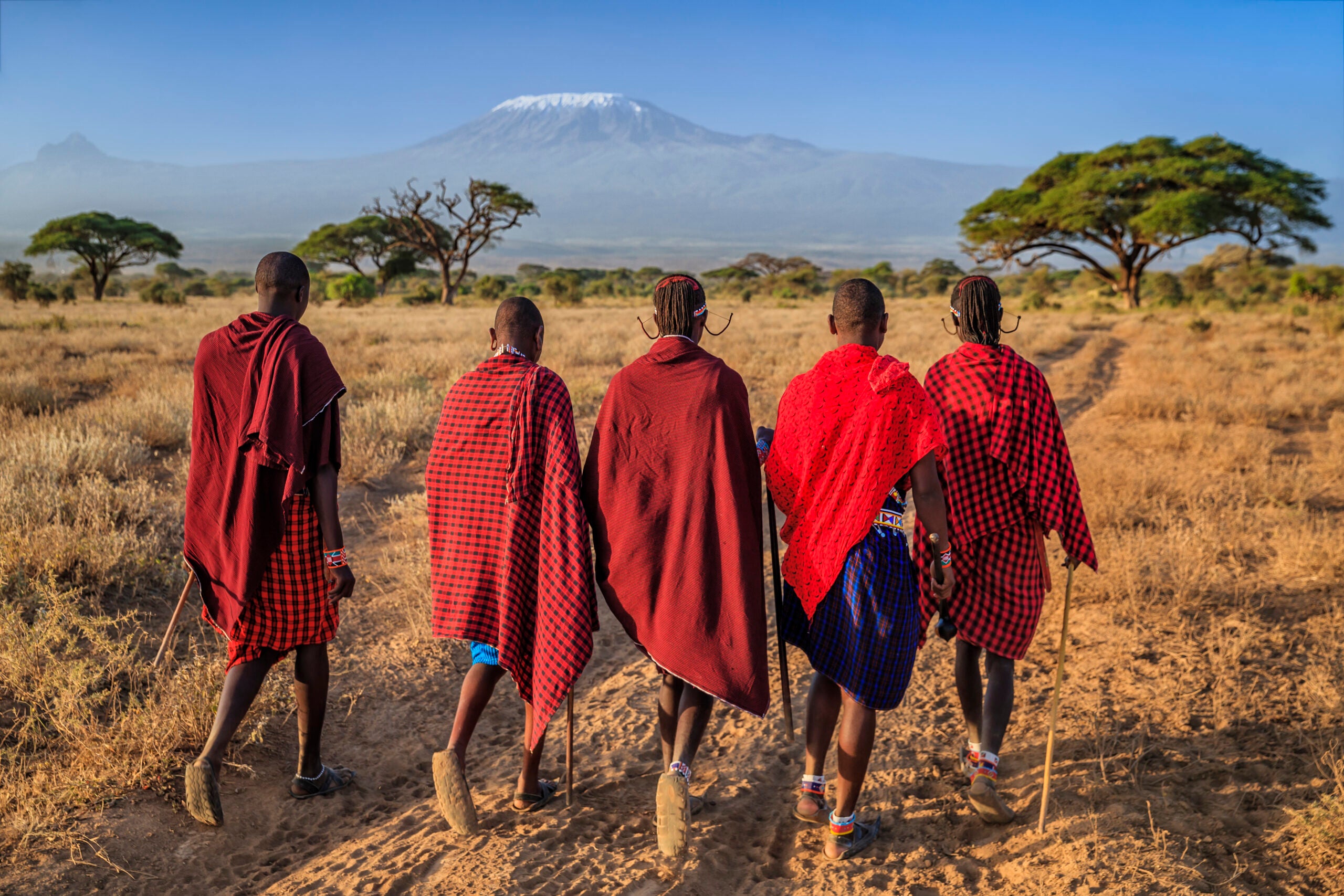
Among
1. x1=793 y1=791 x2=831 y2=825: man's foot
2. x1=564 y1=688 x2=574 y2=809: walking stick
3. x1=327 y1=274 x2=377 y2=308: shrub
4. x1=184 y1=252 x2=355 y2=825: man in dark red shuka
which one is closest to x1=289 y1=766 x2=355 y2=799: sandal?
x1=184 y1=252 x2=355 y2=825: man in dark red shuka

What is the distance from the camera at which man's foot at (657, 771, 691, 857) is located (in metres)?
2.54

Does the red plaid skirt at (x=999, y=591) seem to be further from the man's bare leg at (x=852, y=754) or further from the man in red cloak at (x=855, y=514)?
the man's bare leg at (x=852, y=754)

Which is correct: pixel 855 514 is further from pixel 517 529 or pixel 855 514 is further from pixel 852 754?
pixel 517 529

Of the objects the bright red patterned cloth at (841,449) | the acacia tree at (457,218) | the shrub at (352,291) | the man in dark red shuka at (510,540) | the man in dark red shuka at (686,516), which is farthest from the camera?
the acacia tree at (457,218)

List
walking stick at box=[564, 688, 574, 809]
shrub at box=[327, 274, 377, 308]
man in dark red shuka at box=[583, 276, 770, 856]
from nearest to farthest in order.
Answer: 1. man in dark red shuka at box=[583, 276, 770, 856]
2. walking stick at box=[564, 688, 574, 809]
3. shrub at box=[327, 274, 377, 308]

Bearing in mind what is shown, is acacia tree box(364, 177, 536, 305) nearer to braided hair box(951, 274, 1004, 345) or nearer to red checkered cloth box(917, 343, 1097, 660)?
braided hair box(951, 274, 1004, 345)

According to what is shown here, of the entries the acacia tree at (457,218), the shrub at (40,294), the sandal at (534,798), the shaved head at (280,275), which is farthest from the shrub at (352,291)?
the sandal at (534,798)

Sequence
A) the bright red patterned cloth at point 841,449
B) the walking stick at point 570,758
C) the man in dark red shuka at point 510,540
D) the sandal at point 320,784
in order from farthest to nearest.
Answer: the sandal at point 320,784, the walking stick at point 570,758, the man in dark red shuka at point 510,540, the bright red patterned cloth at point 841,449

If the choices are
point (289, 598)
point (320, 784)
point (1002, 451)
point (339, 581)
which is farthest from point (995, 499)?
point (320, 784)

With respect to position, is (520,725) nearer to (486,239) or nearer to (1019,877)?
(1019,877)

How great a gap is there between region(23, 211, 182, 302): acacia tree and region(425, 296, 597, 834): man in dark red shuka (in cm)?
3735

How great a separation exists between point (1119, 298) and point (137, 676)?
34108 millimetres

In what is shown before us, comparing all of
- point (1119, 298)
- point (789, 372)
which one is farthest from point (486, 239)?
point (789, 372)

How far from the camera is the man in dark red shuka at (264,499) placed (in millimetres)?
2760
